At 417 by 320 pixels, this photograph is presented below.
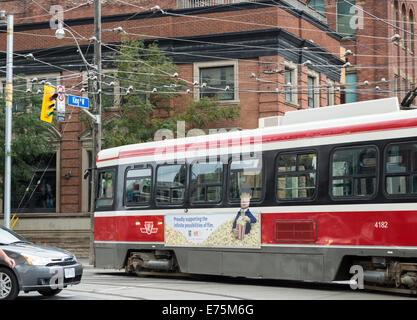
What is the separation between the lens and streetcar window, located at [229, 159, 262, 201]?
52.3 ft

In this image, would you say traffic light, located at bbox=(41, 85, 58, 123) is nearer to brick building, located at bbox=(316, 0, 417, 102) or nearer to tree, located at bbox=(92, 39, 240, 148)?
tree, located at bbox=(92, 39, 240, 148)

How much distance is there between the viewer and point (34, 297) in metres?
13.7

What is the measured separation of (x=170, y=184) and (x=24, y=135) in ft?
47.5

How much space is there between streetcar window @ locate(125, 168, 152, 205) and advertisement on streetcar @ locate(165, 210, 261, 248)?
1.06 metres

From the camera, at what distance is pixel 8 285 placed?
1270 cm

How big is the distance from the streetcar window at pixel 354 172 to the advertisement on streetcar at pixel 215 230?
2168 millimetres

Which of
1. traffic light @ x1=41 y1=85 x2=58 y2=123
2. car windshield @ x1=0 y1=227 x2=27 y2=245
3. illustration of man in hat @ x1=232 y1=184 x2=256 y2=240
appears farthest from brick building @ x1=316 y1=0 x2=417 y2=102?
car windshield @ x1=0 y1=227 x2=27 y2=245

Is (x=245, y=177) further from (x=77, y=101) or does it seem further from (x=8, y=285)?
(x=77, y=101)

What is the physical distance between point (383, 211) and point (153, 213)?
21.9ft

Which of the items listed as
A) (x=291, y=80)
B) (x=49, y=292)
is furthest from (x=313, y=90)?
(x=49, y=292)

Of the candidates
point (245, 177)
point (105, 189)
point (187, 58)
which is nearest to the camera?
point (245, 177)

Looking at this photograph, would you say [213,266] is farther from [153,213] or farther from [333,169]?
[333,169]
